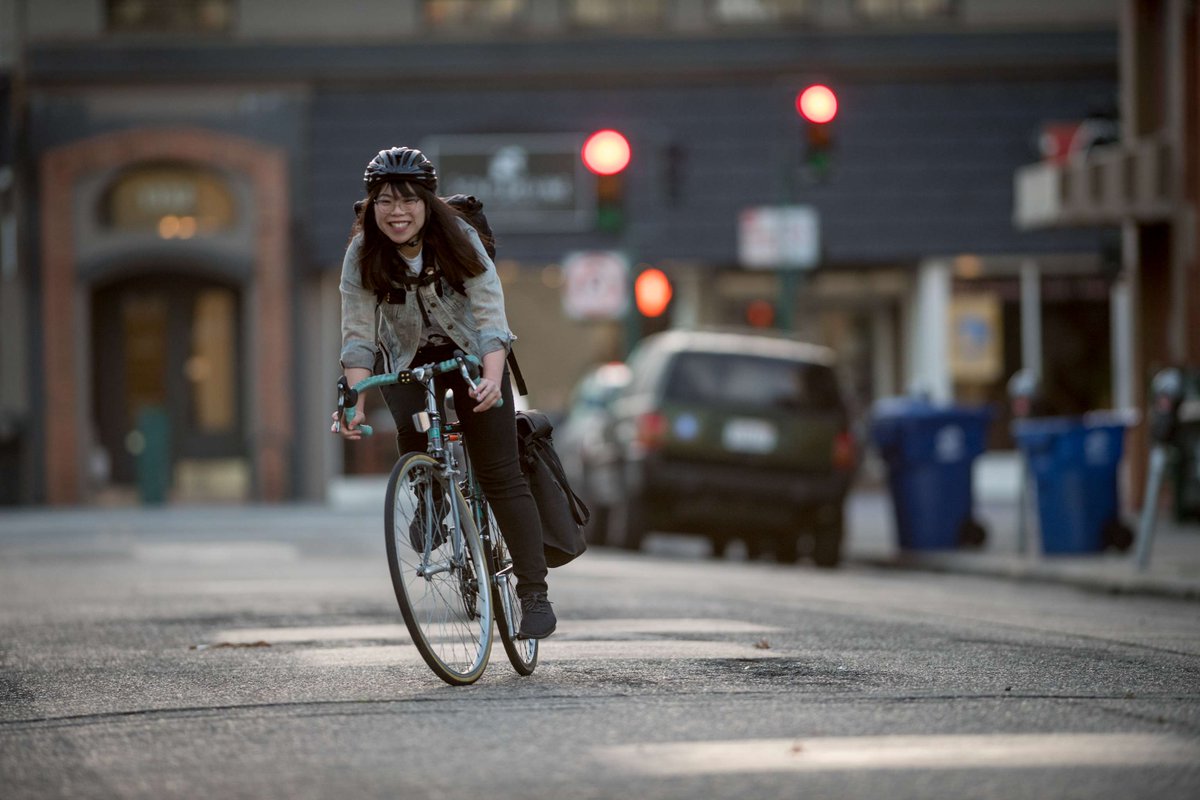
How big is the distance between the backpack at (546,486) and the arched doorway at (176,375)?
21809mm

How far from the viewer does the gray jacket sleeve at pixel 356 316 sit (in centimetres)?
657

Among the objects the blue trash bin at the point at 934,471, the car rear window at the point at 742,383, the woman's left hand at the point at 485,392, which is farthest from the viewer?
the blue trash bin at the point at 934,471

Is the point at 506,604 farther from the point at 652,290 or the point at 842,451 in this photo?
the point at 652,290

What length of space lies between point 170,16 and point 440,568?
22.7 meters

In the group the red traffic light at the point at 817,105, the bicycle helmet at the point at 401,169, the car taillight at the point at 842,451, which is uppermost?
the red traffic light at the point at 817,105

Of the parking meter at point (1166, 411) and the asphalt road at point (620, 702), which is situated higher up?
the parking meter at point (1166, 411)

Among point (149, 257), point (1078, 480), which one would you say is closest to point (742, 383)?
point (1078, 480)

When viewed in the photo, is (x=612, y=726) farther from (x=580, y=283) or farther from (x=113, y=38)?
(x=113, y=38)

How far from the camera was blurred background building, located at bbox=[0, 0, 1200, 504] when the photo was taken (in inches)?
1079

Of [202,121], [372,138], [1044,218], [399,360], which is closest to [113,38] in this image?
[202,121]

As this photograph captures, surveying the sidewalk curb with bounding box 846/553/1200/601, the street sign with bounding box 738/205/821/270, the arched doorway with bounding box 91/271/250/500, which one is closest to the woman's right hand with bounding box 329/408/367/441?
the sidewalk curb with bounding box 846/553/1200/601

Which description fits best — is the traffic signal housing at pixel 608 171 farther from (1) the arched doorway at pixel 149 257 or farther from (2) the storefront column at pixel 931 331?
(2) the storefront column at pixel 931 331

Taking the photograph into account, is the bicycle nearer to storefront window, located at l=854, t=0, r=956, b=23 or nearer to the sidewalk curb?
the sidewalk curb

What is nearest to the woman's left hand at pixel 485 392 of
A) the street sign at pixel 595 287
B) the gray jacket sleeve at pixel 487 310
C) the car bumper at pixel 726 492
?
the gray jacket sleeve at pixel 487 310
